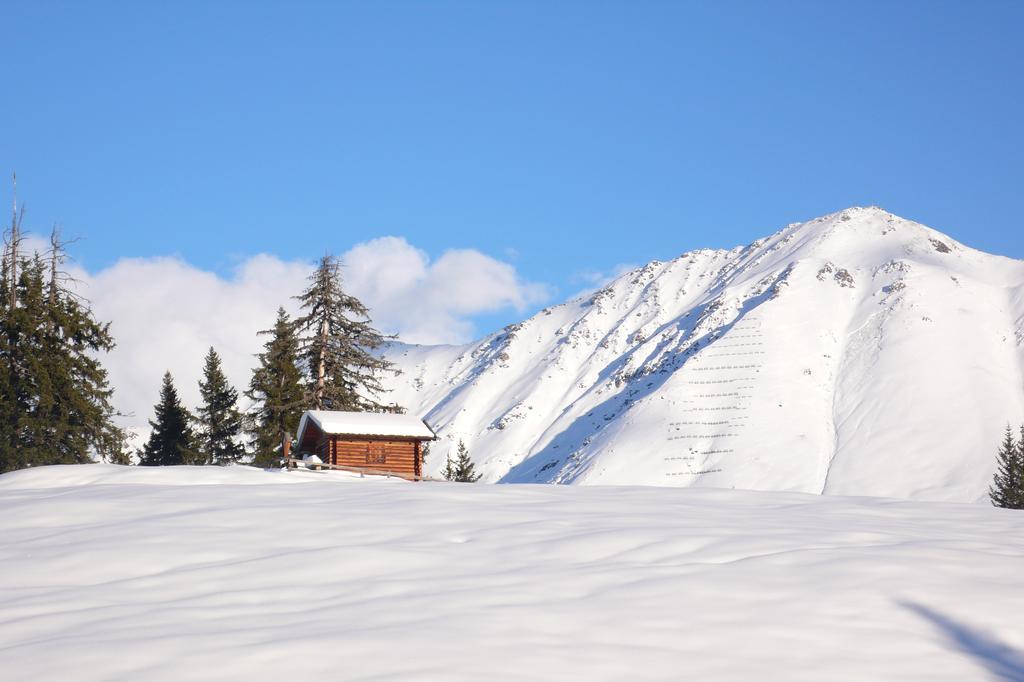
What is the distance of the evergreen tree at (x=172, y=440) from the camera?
47.1 metres

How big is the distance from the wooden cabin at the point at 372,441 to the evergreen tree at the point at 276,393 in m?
8.20

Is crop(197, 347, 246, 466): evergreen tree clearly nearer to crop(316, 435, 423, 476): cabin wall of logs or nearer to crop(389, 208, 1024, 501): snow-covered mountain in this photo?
crop(316, 435, 423, 476): cabin wall of logs

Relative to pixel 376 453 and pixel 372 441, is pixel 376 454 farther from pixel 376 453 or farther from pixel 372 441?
pixel 372 441

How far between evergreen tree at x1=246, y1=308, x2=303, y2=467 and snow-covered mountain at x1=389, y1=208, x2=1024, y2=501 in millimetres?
75956

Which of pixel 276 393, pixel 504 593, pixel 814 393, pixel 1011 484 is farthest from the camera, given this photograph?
pixel 814 393

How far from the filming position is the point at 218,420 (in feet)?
170

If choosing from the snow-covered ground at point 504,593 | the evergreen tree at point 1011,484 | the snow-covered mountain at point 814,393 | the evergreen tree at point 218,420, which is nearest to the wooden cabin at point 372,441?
the evergreen tree at point 218,420

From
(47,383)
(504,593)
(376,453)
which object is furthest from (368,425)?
(504,593)

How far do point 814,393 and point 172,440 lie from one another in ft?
360

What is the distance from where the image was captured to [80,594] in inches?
387

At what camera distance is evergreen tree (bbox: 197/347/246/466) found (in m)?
50.5

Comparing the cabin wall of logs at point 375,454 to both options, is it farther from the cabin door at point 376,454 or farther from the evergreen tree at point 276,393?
the evergreen tree at point 276,393

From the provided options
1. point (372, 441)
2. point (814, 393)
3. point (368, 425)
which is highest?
point (814, 393)

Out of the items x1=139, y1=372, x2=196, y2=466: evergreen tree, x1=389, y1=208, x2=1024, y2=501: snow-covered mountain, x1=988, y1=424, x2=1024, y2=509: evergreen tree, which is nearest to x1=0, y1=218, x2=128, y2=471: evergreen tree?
x1=139, y1=372, x2=196, y2=466: evergreen tree
